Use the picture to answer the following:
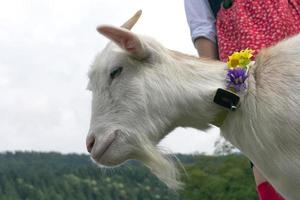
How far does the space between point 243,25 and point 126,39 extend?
1066 millimetres

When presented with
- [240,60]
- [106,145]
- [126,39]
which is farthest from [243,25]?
[106,145]

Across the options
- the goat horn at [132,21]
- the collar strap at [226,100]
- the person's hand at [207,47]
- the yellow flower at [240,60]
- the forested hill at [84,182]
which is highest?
the goat horn at [132,21]

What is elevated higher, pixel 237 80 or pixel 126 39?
pixel 126 39

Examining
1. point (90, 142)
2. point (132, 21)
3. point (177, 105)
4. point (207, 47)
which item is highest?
point (132, 21)

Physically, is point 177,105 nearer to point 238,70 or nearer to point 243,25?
point 238,70

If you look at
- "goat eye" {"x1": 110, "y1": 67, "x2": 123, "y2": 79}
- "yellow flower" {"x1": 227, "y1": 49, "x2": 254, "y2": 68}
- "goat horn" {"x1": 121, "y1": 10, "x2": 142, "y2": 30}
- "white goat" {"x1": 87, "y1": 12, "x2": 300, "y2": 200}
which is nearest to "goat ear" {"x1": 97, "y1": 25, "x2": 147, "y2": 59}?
"white goat" {"x1": 87, "y1": 12, "x2": 300, "y2": 200}

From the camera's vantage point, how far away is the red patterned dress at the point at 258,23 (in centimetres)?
490

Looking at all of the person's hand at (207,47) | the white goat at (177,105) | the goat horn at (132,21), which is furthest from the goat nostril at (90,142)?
the person's hand at (207,47)

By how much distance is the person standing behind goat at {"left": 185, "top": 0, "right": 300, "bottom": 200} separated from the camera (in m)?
4.91

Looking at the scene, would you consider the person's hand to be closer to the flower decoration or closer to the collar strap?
the flower decoration

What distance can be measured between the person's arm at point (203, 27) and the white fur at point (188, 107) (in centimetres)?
88

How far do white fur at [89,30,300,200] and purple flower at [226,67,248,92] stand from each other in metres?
0.05

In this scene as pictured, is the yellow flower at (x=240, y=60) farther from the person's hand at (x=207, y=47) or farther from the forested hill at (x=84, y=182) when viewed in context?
the forested hill at (x=84, y=182)

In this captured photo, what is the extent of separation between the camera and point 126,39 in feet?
13.7
